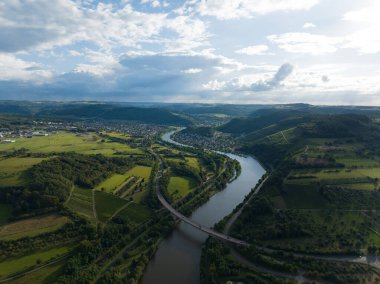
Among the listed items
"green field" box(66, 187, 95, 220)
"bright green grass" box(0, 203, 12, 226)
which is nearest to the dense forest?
"bright green grass" box(0, 203, 12, 226)

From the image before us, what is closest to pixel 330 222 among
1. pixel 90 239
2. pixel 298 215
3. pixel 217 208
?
pixel 298 215

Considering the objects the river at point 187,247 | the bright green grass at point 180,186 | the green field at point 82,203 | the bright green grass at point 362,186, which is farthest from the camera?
the bright green grass at point 180,186

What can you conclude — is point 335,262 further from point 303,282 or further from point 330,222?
point 330,222

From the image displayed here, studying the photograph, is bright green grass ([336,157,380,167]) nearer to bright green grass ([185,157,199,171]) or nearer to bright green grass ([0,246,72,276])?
bright green grass ([185,157,199,171])

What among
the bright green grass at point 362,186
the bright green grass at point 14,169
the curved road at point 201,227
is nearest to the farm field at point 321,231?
the curved road at point 201,227

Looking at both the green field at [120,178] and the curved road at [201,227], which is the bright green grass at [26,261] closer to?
the curved road at [201,227]

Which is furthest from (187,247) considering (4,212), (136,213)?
(4,212)
